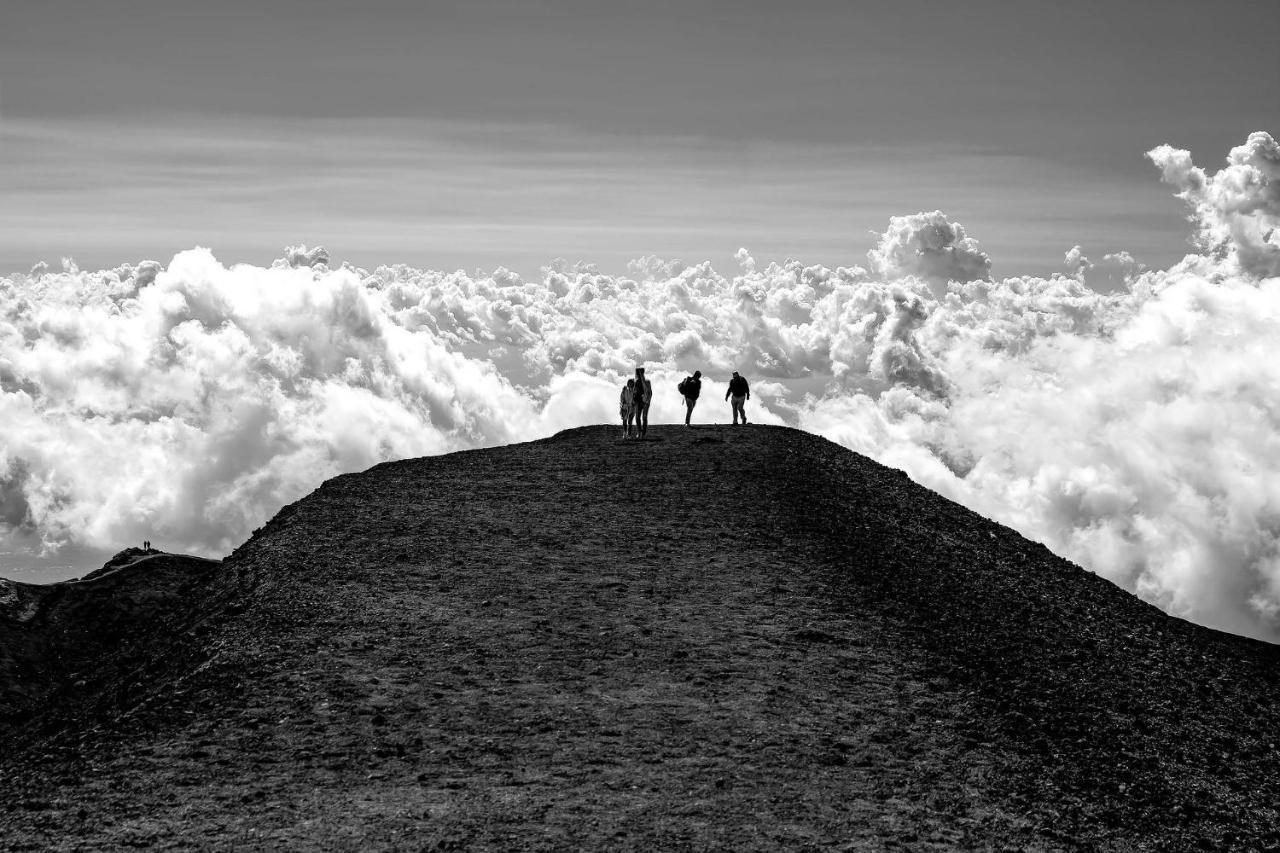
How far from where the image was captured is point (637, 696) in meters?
19.6

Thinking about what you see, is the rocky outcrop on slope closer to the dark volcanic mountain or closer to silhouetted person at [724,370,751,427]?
the dark volcanic mountain

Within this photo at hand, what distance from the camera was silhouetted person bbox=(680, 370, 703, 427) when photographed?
45906 millimetres

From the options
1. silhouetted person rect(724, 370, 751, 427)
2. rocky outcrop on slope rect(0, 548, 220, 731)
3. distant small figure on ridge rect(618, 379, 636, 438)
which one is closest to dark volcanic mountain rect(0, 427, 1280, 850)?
rocky outcrop on slope rect(0, 548, 220, 731)

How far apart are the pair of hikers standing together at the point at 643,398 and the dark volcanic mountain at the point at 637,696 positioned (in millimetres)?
9266

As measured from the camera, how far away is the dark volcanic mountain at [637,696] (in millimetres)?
15711

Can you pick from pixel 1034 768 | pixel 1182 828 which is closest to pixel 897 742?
pixel 1034 768

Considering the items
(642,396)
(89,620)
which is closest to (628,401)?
(642,396)

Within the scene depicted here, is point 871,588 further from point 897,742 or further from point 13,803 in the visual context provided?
point 13,803

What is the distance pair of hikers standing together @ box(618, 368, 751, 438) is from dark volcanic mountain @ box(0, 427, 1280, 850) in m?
9.27

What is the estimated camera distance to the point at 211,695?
64.1 feet

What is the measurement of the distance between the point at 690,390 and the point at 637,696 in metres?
28.2

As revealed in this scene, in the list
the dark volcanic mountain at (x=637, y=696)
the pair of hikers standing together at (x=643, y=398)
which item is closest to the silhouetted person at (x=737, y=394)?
the pair of hikers standing together at (x=643, y=398)

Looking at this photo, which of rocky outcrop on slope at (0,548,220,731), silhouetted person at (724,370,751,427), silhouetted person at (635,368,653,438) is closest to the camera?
rocky outcrop on slope at (0,548,220,731)

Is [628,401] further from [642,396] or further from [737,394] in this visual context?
[737,394]
